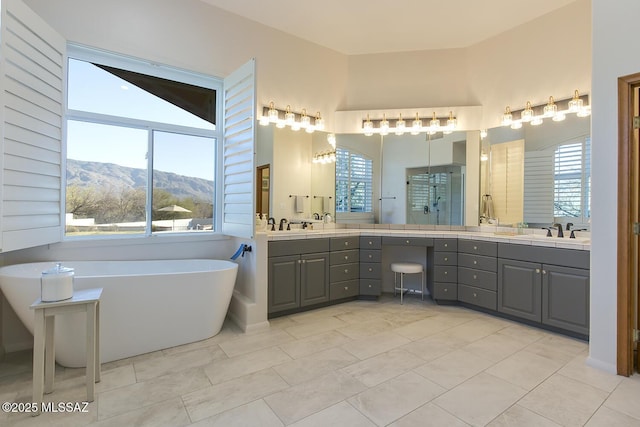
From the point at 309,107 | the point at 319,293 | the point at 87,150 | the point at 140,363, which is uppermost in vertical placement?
the point at 309,107

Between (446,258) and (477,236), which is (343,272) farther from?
(477,236)

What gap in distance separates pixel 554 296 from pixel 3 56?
473 cm

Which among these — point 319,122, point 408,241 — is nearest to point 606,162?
point 408,241

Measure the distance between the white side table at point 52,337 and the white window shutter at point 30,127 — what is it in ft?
2.21

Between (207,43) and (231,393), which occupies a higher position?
(207,43)

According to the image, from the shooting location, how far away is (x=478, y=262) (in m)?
3.61

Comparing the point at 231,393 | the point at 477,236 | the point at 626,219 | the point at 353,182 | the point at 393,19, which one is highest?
the point at 393,19

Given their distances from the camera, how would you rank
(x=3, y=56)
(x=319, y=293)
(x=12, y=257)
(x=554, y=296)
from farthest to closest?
1. (x=319, y=293)
2. (x=554, y=296)
3. (x=12, y=257)
4. (x=3, y=56)

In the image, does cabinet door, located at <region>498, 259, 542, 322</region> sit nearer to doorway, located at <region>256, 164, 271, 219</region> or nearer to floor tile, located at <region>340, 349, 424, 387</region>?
floor tile, located at <region>340, 349, 424, 387</region>

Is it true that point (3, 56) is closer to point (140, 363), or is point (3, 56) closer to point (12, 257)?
point (12, 257)

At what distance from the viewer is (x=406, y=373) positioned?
2.27 metres

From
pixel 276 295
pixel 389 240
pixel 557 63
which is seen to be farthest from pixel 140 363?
pixel 557 63

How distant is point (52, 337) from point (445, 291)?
370cm

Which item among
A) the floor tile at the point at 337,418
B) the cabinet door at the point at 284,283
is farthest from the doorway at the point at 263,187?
the floor tile at the point at 337,418
